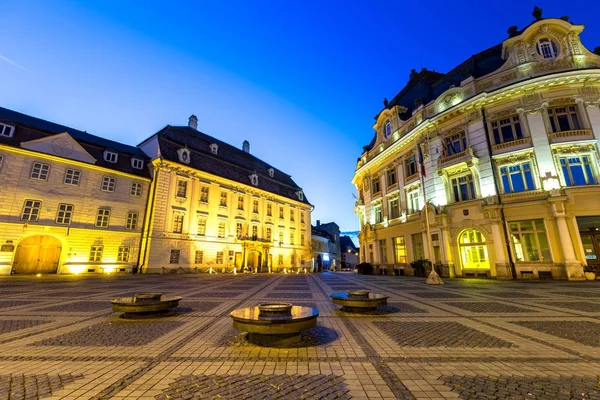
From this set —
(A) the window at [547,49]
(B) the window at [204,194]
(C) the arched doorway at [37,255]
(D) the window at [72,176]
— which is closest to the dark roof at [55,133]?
(D) the window at [72,176]

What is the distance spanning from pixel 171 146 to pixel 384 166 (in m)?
24.8

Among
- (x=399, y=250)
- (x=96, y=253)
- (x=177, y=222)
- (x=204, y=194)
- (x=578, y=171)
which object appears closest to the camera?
(x=578, y=171)

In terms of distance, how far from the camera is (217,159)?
3438 cm

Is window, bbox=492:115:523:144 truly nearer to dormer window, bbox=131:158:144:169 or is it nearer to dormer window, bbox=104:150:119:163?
dormer window, bbox=131:158:144:169

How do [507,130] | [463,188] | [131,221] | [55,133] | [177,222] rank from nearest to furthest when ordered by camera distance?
[507,130], [463,188], [55,133], [131,221], [177,222]

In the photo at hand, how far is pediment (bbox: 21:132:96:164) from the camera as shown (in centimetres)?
2175

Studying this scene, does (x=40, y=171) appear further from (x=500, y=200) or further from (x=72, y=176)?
(x=500, y=200)

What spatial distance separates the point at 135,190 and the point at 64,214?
6.10 m

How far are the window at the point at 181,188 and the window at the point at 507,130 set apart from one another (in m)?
30.3

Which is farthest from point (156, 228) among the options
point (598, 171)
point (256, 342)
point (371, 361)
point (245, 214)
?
point (598, 171)

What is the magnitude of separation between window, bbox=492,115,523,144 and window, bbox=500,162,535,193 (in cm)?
217

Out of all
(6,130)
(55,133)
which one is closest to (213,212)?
(55,133)

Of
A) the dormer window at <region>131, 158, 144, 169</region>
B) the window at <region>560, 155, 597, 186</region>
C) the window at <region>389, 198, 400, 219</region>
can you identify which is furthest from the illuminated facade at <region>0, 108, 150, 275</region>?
the window at <region>560, 155, 597, 186</region>

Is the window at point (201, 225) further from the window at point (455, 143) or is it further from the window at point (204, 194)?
the window at point (455, 143)
